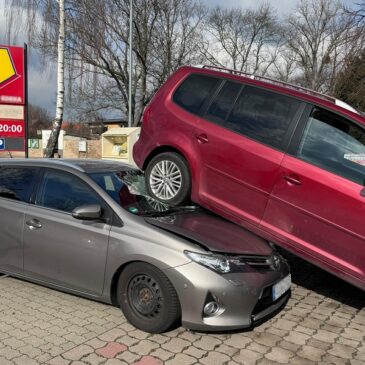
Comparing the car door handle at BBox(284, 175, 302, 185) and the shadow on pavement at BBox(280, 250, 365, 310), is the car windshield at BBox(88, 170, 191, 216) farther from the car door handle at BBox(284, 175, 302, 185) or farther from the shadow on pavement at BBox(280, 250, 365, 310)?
the shadow on pavement at BBox(280, 250, 365, 310)

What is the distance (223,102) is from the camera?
519cm

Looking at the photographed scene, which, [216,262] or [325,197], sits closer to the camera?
[216,262]

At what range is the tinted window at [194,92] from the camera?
537cm

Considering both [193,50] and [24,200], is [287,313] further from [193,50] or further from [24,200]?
[193,50]

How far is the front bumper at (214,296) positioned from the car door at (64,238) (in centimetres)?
85

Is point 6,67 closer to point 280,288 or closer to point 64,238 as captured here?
point 64,238

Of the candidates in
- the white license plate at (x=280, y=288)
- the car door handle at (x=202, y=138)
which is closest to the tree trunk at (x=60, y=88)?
the car door handle at (x=202, y=138)

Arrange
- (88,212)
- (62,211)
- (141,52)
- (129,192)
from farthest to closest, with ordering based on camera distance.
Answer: (141,52) → (129,192) → (62,211) → (88,212)

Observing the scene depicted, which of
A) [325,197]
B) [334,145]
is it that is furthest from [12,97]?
[325,197]

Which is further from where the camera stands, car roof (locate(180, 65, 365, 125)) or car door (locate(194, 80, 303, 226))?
car door (locate(194, 80, 303, 226))

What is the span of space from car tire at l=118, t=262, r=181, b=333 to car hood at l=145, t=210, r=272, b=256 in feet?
1.42

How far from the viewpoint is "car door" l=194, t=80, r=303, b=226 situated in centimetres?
479

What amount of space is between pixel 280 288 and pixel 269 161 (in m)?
1.24

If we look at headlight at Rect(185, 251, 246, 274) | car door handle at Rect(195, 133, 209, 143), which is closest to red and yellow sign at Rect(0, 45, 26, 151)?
car door handle at Rect(195, 133, 209, 143)
